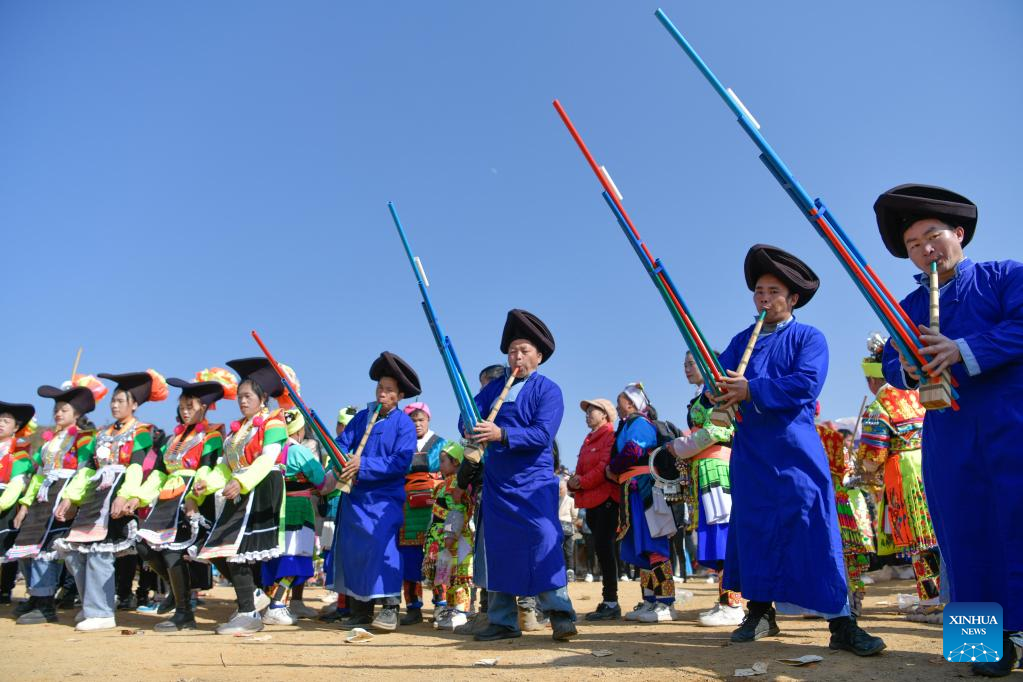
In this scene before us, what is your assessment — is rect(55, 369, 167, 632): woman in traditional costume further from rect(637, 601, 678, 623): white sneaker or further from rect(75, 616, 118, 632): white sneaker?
rect(637, 601, 678, 623): white sneaker

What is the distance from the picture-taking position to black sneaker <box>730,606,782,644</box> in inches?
181

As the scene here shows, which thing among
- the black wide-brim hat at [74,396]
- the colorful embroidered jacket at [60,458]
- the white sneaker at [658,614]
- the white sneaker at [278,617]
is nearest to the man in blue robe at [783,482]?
the white sneaker at [658,614]

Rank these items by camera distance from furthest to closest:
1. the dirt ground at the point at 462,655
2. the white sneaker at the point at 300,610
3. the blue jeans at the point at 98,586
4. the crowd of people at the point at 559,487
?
the white sneaker at the point at 300,610
the blue jeans at the point at 98,586
the dirt ground at the point at 462,655
the crowd of people at the point at 559,487

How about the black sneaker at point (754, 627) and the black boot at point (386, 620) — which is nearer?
the black sneaker at point (754, 627)

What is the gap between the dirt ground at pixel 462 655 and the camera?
383 centimetres

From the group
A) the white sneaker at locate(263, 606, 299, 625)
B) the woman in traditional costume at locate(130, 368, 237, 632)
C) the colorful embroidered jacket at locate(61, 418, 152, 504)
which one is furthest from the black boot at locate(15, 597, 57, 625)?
the white sneaker at locate(263, 606, 299, 625)

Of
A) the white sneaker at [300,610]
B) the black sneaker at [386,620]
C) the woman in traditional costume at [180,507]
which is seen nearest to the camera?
the black sneaker at [386,620]

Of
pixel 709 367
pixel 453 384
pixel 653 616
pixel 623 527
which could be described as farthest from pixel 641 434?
pixel 709 367

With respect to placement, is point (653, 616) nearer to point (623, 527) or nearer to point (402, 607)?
point (623, 527)

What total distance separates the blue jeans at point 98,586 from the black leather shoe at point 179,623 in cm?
60

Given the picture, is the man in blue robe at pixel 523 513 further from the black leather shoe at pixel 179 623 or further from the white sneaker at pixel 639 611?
the black leather shoe at pixel 179 623

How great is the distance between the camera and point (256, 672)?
4.29 meters

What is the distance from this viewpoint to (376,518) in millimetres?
6441

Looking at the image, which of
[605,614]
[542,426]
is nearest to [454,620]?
[605,614]
